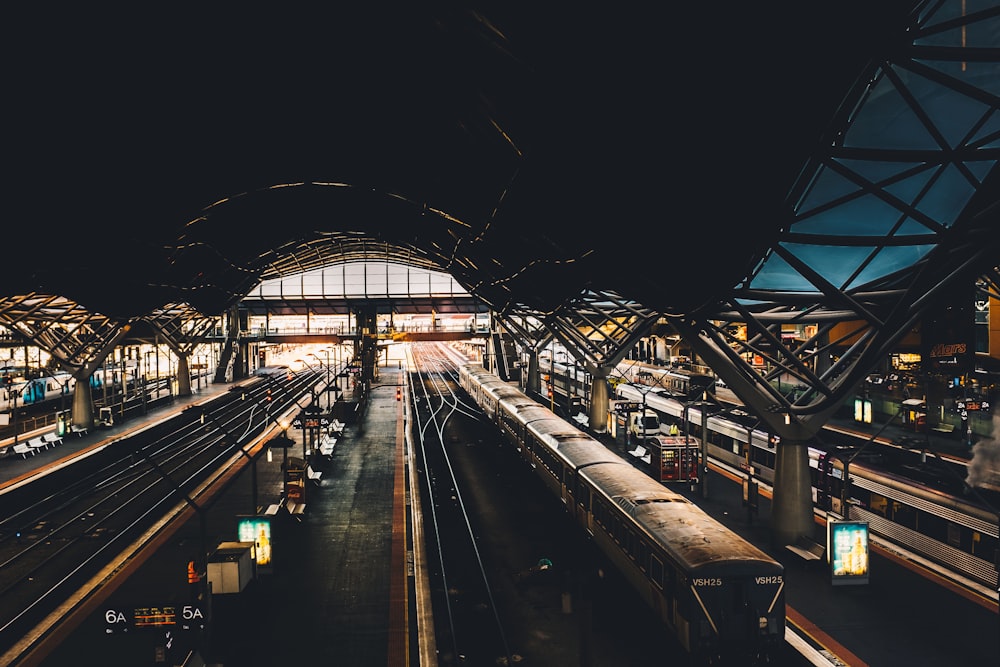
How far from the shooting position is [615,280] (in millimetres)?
18719

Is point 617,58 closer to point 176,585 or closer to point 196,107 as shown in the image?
point 196,107

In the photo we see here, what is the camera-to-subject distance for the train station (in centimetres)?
1023

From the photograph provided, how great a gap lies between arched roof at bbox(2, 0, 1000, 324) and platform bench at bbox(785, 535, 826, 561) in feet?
23.3

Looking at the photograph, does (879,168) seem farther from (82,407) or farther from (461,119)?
(82,407)

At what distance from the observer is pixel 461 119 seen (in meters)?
17.3

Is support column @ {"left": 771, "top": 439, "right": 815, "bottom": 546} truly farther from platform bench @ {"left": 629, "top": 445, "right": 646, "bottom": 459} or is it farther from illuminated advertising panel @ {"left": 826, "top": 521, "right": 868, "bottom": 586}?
platform bench @ {"left": 629, "top": 445, "right": 646, "bottom": 459}

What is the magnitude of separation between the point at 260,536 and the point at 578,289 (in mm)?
15660

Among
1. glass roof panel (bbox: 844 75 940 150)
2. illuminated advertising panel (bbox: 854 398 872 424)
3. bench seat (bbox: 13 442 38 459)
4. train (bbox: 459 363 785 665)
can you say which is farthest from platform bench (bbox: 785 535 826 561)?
bench seat (bbox: 13 442 38 459)

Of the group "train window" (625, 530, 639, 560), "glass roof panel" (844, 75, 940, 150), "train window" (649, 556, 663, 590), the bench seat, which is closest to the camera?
"glass roof panel" (844, 75, 940, 150)

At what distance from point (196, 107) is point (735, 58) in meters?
13.9

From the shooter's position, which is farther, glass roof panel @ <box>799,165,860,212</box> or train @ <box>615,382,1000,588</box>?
glass roof panel @ <box>799,165,860,212</box>

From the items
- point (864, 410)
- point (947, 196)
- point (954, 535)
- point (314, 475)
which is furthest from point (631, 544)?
point (864, 410)

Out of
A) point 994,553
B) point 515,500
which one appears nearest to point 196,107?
point 515,500

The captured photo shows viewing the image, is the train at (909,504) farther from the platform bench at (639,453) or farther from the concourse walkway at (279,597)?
the concourse walkway at (279,597)
